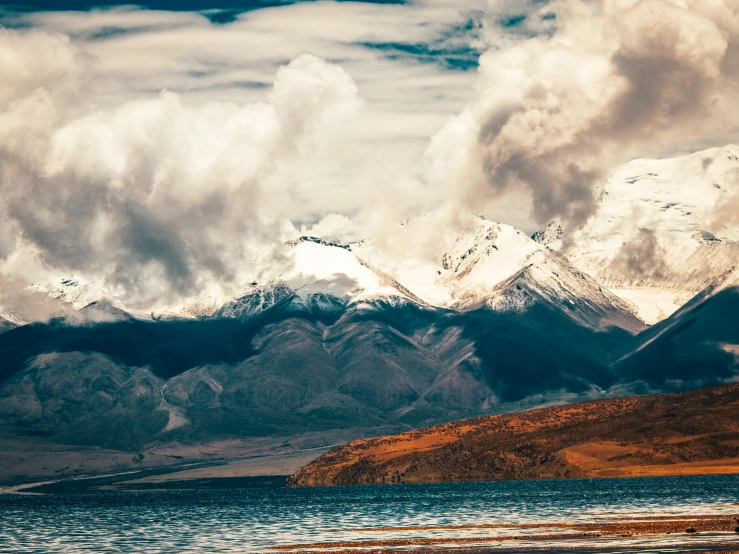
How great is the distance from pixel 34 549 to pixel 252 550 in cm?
3631

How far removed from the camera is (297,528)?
652 ft

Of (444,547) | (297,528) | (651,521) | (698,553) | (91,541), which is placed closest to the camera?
(698,553)

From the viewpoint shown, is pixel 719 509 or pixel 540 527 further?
pixel 719 509

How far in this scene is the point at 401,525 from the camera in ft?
629

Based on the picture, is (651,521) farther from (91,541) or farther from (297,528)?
(91,541)

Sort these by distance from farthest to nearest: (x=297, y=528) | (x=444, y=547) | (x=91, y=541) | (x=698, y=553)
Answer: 1. (x=297, y=528)
2. (x=91, y=541)
3. (x=444, y=547)
4. (x=698, y=553)

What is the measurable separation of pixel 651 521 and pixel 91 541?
3499 inches

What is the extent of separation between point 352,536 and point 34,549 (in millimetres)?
47711

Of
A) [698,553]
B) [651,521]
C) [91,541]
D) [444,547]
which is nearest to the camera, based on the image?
[698,553]

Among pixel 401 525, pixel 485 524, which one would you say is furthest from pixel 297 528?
pixel 485 524

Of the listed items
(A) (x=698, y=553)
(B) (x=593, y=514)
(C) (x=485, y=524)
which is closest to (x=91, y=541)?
(C) (x=485, y=524)

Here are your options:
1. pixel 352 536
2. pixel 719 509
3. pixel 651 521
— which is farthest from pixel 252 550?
pixel 719 509

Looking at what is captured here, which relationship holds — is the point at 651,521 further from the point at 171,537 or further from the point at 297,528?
the point at 171,537

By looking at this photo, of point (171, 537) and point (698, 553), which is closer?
point (698, 553)
